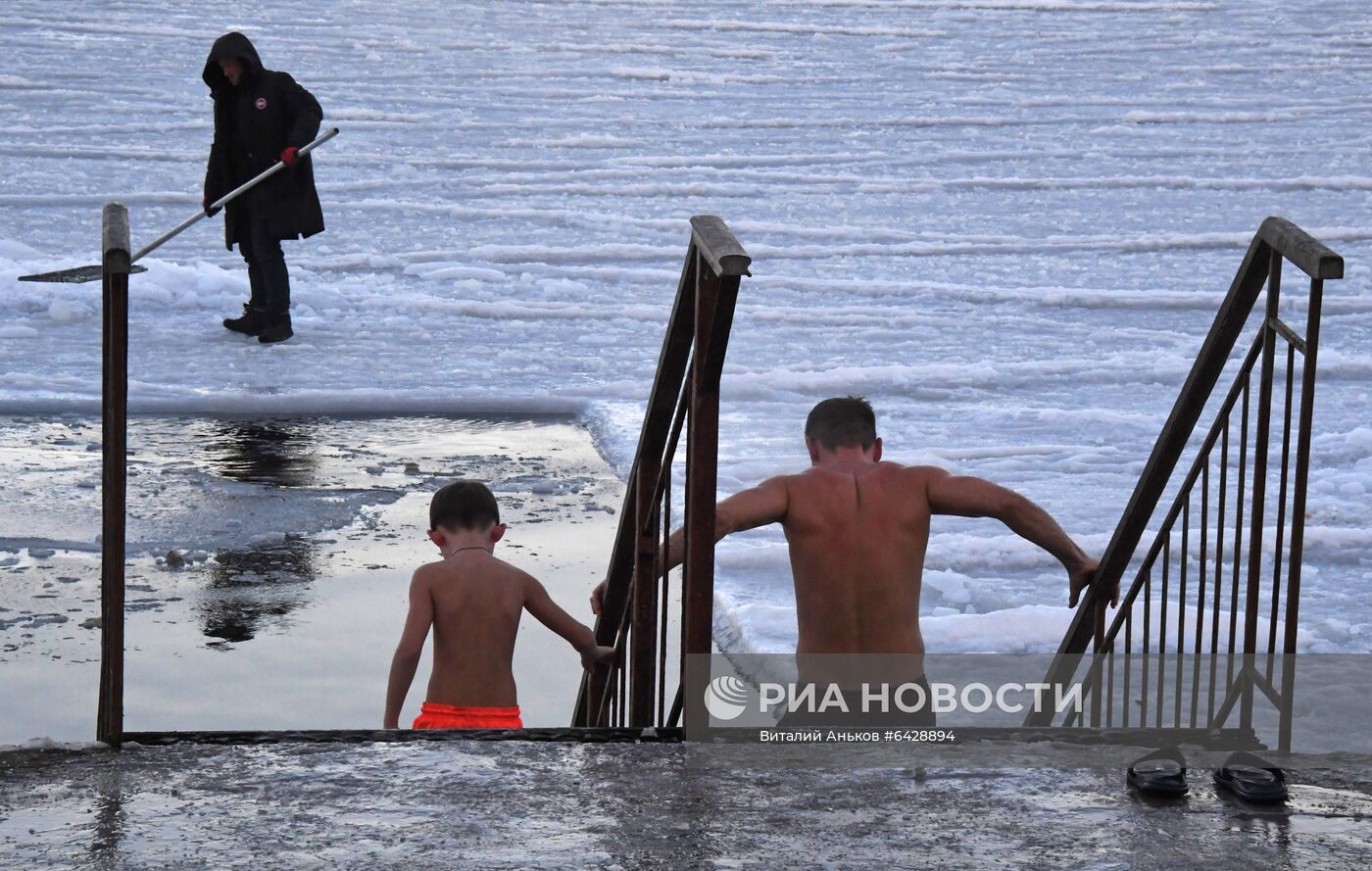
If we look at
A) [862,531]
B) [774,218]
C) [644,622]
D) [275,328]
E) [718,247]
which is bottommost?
[644,622]

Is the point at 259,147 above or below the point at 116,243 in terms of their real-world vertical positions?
above

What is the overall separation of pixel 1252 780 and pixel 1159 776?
0.16 meters

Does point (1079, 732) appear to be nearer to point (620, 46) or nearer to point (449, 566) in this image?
point (449, 566)

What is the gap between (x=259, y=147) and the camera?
1049 cm

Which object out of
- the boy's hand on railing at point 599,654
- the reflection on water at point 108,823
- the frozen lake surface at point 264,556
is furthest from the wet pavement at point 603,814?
the frozen lake surface at point 264,556

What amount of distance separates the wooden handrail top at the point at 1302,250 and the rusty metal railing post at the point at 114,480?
2.06 meters

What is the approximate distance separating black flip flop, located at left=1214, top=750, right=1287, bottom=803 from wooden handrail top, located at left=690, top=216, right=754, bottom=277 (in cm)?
120

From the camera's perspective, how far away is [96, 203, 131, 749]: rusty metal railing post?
327 cm

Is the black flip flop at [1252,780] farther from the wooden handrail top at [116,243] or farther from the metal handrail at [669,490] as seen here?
the wooden handrail top at [116,243]

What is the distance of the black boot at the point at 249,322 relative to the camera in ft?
37.4

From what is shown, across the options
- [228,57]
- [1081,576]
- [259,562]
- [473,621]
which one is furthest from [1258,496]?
[228,57]

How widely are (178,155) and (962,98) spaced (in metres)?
9.35

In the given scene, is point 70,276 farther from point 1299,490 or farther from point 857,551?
point 1299,490

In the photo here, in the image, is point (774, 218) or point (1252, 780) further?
point (774, 218)
